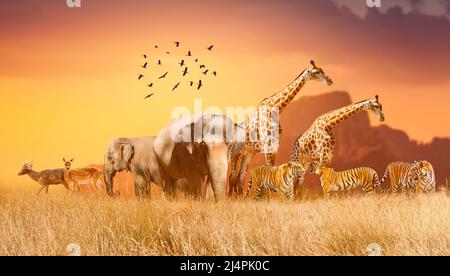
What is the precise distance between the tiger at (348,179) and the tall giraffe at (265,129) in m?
0.88

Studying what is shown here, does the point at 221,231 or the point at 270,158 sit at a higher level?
the point at 270,158

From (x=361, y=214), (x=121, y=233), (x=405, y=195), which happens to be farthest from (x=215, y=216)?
(x=405, y=195)

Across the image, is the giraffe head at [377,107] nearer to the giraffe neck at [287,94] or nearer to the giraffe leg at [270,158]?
the giraffe neck at [287,94]

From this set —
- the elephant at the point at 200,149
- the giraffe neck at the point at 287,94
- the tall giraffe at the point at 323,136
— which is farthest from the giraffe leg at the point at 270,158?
the giraffe neck at the point at 287,94

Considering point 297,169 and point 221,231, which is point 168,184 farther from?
point 221,231

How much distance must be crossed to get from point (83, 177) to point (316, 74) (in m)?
4.78

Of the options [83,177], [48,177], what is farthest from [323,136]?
[48,177]

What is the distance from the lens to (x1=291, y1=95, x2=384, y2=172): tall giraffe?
1244 cm

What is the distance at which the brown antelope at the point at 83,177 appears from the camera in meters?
13.6

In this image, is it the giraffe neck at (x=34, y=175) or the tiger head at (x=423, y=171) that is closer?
the tiger head at (x=423, y=171)

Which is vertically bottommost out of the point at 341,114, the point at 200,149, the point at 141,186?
the point at 141,186

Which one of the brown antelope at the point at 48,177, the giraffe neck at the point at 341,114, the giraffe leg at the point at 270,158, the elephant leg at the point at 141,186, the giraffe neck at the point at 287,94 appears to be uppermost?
the giraffe neck at the point at 287,94

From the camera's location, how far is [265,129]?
12.1 m

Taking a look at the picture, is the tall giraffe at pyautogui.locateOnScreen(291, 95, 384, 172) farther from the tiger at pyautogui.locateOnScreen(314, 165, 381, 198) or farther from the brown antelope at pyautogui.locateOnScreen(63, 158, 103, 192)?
the brown antelope at pyautogui.locateOnScreen(63, 158, 103, 192)
